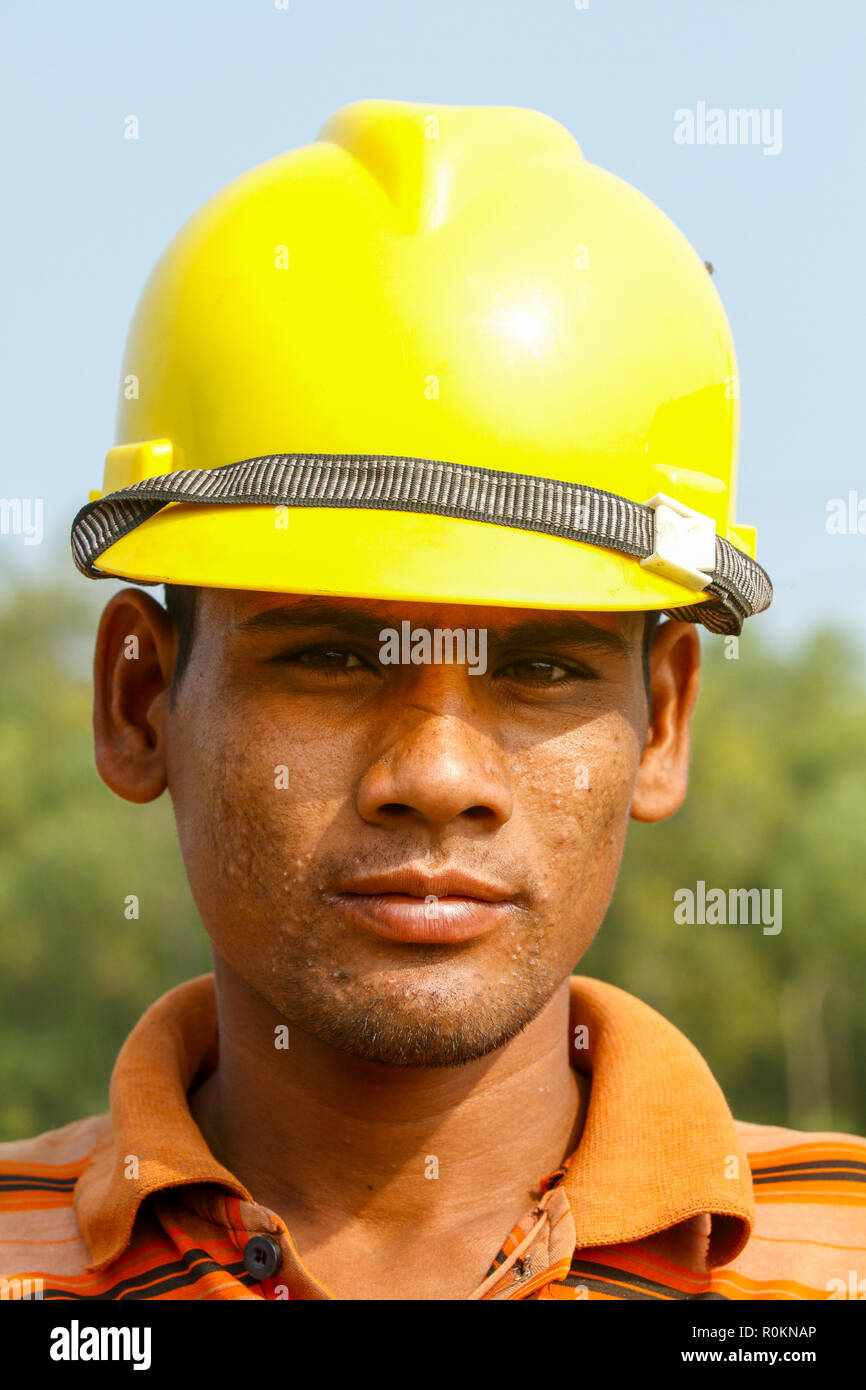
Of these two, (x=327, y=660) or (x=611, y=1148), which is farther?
(x=611, y=1148)

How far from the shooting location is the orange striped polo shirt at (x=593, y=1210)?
2.99 metres

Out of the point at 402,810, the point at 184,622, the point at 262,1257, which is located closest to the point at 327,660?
the point at 402,810

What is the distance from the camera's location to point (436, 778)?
9.04 feet

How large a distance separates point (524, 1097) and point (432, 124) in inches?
80.9

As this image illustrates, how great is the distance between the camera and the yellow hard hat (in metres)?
2.84

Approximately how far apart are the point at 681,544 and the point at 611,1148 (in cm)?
124

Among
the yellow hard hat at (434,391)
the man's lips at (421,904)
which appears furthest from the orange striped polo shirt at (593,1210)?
the yellow hard hat at (434,391)

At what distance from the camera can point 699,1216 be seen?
3.12 metres

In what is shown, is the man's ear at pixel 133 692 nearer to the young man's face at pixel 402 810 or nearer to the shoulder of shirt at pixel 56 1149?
the young man's face at pixel 402 810

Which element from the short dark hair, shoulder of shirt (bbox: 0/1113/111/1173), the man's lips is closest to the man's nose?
the man's lips

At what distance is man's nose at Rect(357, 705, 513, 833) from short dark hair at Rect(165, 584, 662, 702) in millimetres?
616

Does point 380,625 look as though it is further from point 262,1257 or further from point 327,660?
point 262,1257

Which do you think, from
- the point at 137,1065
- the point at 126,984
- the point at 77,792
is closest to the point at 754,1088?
the point at 126,984
